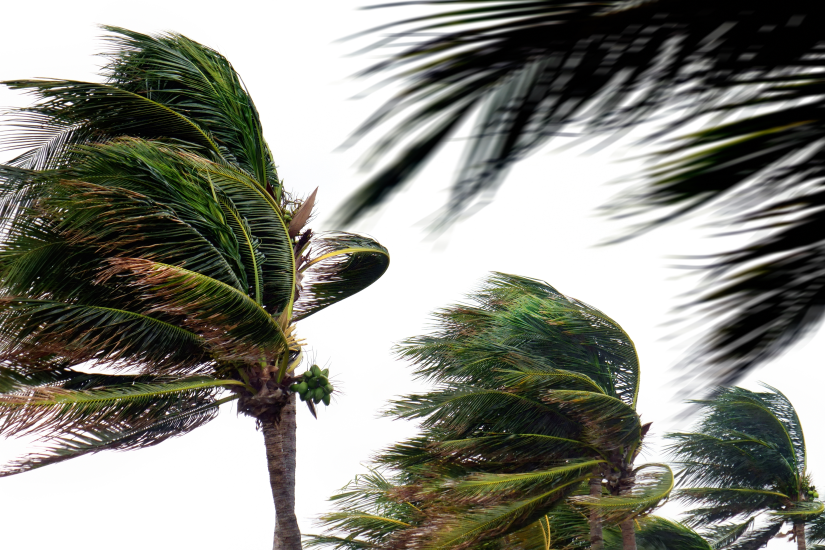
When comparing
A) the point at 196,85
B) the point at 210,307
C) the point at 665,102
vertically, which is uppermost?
the point at 665,102

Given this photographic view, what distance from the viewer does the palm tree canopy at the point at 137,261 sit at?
332 inches

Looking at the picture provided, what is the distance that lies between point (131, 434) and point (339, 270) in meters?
4.56

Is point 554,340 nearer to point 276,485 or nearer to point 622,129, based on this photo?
point 276,485

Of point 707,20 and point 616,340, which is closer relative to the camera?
point 707,20

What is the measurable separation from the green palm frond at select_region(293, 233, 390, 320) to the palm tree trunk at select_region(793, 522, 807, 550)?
48.9ft

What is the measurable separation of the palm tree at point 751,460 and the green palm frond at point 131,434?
13505mm

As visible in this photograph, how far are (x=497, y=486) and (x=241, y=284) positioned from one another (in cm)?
504

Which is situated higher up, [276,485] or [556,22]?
[556,22]

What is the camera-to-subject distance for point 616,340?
46.0 feet

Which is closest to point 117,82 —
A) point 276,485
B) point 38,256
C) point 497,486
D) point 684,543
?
point 38,256

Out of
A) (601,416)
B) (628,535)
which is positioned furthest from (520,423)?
(628,535)

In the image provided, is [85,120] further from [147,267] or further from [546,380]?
[546,380]

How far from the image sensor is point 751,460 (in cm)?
1980

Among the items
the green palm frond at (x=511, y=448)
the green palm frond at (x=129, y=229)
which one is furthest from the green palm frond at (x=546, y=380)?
the green palm frond at (x=129, y=229)
